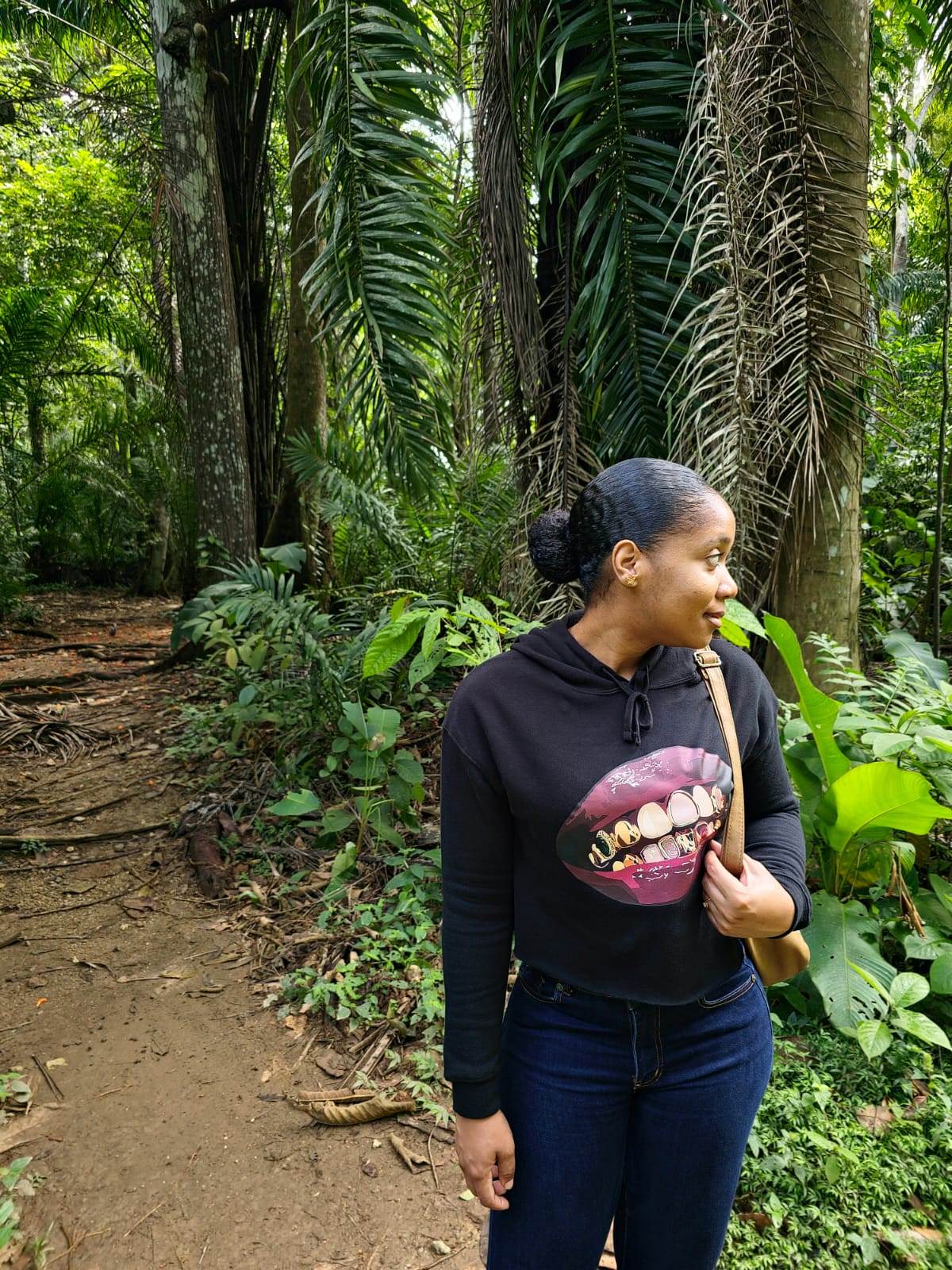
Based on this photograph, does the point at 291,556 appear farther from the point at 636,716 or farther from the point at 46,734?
the point at 636,716

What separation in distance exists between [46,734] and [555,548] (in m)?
5.00

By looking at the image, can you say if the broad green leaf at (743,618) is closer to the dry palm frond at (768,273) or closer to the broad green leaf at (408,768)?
the dry palm frond at (768,273)

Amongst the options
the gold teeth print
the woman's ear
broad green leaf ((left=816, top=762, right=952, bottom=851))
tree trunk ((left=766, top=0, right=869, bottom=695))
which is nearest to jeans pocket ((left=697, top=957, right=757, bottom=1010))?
the gold teeth print

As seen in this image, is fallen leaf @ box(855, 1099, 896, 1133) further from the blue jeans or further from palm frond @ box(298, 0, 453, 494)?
palm frond @ box(298, 0, 453, 494)

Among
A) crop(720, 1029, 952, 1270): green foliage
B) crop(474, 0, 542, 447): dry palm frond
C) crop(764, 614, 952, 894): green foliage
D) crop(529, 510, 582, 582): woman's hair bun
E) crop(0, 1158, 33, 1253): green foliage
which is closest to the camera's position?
crop(529, 510, 582, 582): woman's hair bun

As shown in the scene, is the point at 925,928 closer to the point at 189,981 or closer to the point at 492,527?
the point at 189,981

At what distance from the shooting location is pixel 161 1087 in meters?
2.51

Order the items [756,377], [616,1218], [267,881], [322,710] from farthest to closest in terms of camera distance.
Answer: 1. [322,710]
2. [267,881]
3. [756,377]
4. [616,1218]

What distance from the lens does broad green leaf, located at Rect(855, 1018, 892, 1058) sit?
211cm

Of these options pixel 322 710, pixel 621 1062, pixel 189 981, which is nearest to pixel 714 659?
pixel 621 1062

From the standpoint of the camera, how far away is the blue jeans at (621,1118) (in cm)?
118

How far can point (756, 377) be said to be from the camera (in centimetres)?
284

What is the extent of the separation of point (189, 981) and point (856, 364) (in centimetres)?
336

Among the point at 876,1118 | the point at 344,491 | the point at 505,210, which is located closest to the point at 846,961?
the point at 876,1118
